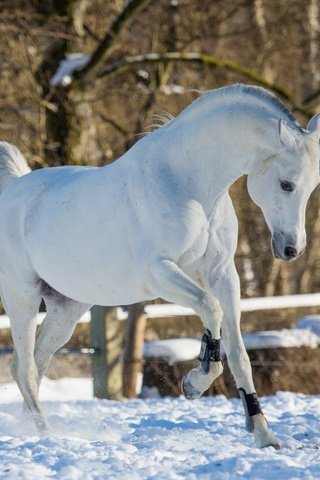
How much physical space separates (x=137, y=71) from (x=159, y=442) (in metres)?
9.59

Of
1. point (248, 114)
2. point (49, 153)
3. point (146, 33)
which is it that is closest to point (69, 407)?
point (248, 114)

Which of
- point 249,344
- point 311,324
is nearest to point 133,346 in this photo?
point 249,344

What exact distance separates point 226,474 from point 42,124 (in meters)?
9.20

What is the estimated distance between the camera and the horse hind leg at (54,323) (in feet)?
21.6

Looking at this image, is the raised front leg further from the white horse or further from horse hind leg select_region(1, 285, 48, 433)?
horse hind leg select_region(1, 285, 48, 433)

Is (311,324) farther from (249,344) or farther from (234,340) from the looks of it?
(234,340)

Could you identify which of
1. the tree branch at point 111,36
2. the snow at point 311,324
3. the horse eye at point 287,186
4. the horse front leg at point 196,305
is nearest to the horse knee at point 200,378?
the horse front leg at point 196,305

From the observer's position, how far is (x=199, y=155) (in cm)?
539

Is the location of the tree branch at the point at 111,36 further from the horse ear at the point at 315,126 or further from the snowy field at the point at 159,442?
the horse ear at the point at 315,126

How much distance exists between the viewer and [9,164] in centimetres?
704

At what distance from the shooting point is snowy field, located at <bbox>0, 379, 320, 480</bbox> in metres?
4.54

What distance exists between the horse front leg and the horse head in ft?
1.36

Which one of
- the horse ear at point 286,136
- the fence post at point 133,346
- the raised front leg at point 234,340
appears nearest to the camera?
the horse ear at point 286,136

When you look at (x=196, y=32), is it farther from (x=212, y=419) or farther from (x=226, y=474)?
(x=226, y=474)
